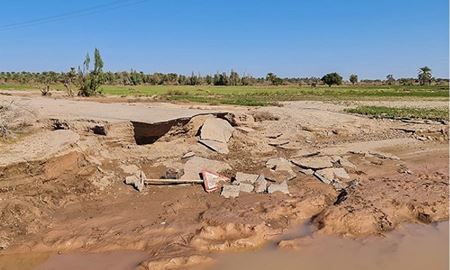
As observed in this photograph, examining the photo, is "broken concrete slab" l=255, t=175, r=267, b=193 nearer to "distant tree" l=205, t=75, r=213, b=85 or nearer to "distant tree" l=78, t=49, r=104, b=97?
"distant tree" l=78, t=49, r=104, b=97

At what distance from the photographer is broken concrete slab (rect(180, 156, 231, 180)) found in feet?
27.9

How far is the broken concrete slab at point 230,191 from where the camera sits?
7719 millimetres

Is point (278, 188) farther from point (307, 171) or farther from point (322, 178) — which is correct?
point (307, 171)

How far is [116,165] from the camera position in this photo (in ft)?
28.2

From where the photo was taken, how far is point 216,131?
10.7 m

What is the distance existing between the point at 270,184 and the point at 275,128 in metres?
5.34

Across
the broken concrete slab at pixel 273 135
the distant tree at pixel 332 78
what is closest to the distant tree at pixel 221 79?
the distant tree at pixel 332 78

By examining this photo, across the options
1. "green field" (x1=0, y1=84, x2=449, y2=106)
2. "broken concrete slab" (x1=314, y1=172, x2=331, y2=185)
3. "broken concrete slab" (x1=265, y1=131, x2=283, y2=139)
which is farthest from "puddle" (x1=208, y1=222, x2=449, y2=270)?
"green field" (x1=0, y1=84, x2=449, y2=106)

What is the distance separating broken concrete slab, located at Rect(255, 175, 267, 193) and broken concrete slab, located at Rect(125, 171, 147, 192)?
210 cm

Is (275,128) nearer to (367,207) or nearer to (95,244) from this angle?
(367,207)

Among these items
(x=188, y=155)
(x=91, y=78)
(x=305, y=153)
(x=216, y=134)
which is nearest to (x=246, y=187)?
(x=188, y=155)

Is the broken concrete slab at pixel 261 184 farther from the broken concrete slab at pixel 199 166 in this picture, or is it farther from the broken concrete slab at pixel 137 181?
the broken concrete slab at pixel 137 181

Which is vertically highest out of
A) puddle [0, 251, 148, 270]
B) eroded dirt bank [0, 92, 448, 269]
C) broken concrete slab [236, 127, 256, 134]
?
broken concrete slab [236, 127, 256, 134]

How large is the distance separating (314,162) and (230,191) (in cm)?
254
